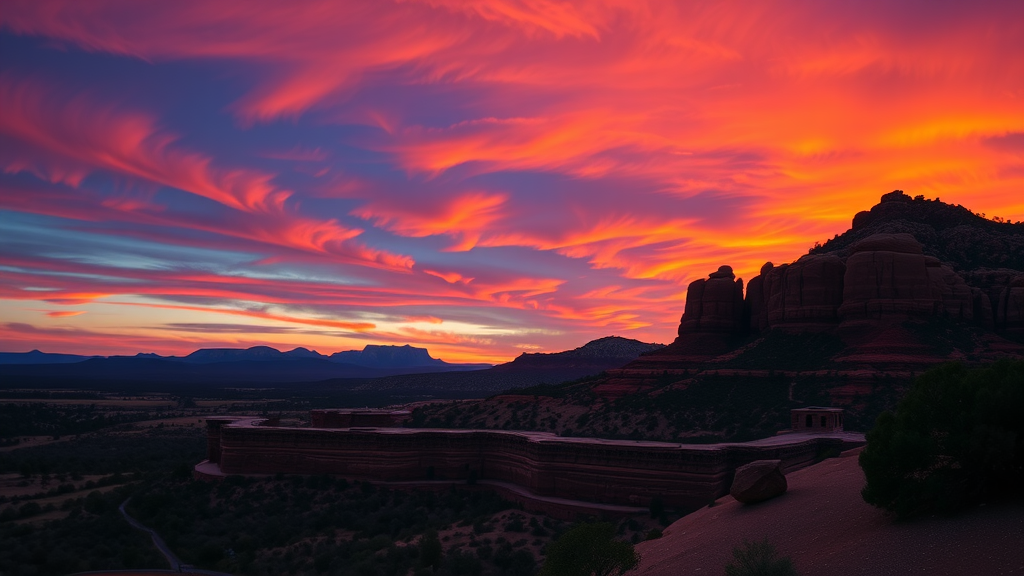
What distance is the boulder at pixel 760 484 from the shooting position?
78.9ft

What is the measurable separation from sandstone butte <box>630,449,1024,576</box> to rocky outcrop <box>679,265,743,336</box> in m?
45.0

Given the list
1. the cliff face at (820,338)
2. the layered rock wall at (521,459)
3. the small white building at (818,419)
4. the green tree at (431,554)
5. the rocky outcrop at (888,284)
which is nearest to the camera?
the green tree at (431,554)

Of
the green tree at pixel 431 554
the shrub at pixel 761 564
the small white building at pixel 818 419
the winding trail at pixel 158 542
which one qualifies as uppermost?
the small white building at pixel 818 419

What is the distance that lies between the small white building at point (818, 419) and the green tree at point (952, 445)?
25562mm

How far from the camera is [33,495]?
48.0m

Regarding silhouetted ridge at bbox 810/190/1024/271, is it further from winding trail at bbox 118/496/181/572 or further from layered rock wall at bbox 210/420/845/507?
winding trail at bbox 118/496/181/572

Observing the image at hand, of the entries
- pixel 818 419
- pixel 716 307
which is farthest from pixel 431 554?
pixel 716 307

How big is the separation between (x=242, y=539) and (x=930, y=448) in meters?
28.9

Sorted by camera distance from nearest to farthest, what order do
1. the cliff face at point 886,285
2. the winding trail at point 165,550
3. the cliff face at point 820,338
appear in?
the winding trail at point 165,550, the cliff face at point 820,338, the cliff face at point 886,285

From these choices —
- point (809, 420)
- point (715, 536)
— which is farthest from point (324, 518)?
point (809, 420)

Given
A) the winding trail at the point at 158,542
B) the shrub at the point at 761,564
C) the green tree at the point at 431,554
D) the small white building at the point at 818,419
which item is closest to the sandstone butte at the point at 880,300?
the small white building at the point at 818,419

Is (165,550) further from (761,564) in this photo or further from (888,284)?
(888,284)

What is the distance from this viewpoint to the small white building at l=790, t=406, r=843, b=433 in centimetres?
4278

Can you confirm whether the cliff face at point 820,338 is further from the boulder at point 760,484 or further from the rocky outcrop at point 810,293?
the boulder at point 760,484
